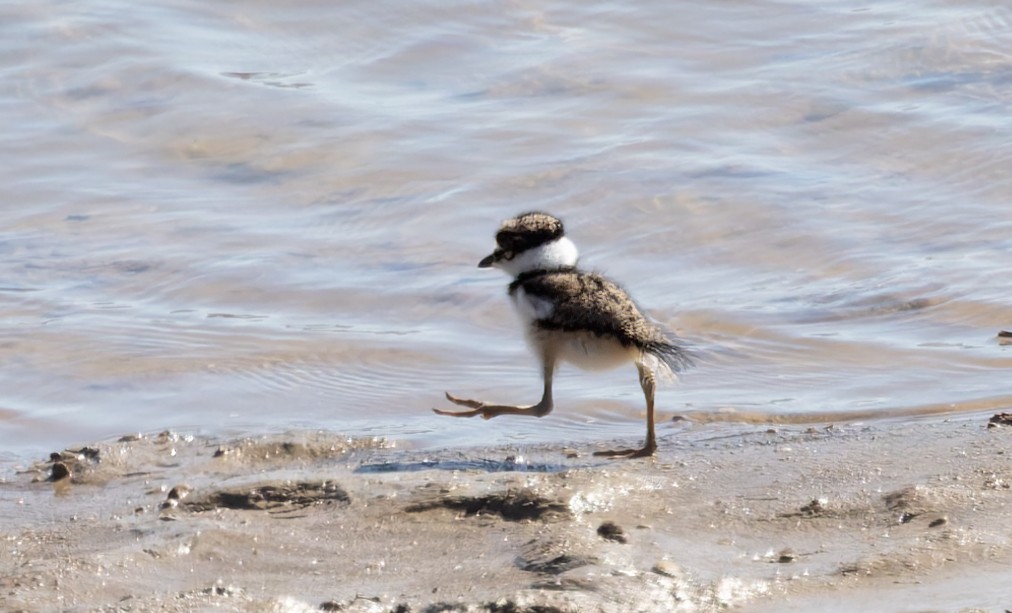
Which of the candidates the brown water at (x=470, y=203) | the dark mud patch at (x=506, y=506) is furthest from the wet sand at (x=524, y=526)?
the brown water at (x=470, y=203)

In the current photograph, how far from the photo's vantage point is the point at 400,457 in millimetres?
6703

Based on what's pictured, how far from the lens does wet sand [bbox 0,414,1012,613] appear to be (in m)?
4.73

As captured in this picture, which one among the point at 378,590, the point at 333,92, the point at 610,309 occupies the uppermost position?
the point at 333,92

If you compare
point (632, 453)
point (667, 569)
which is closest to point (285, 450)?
point (632, 453)

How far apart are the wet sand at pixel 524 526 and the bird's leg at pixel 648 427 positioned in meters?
0.09

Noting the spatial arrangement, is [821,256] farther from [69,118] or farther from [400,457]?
[69,118]

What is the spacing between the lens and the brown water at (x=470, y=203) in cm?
812

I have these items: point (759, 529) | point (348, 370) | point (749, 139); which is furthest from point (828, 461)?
point (749, 139)

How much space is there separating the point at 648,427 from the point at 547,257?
3.37 ft

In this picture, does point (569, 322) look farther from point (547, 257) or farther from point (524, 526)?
point (524, 526)

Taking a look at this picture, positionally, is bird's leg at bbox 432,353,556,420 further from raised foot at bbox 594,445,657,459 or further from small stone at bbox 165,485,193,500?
small stone at bbox 165,485,193,500

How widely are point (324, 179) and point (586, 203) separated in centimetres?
203

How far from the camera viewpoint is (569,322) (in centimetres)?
671

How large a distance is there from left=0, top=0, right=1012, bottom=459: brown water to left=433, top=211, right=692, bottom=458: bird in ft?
1.78
